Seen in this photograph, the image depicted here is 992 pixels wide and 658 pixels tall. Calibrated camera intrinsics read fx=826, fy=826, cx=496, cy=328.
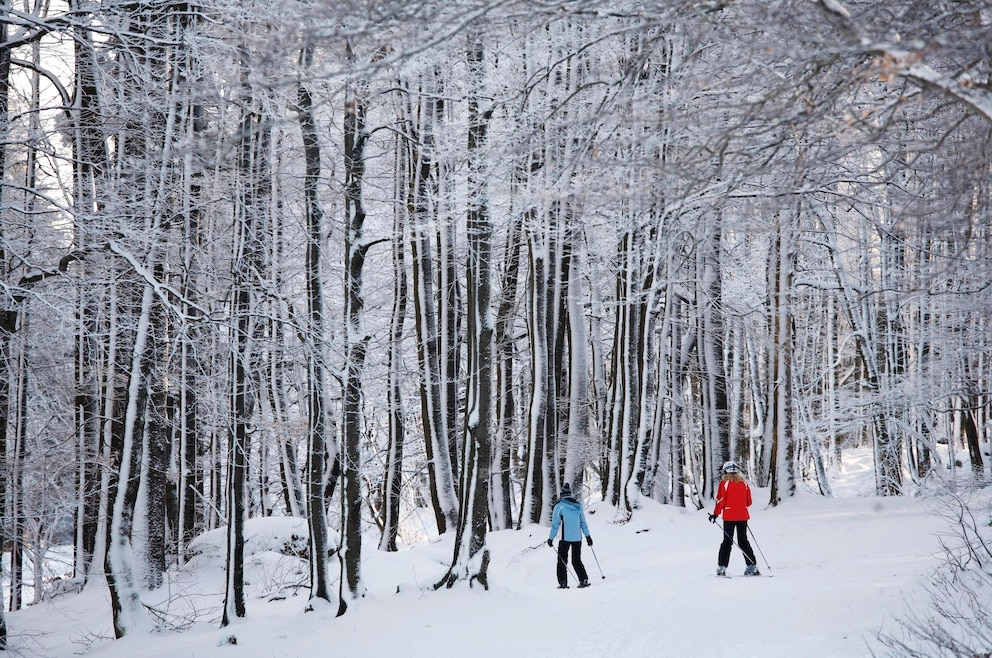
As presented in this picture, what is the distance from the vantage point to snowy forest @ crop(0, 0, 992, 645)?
18.0ft

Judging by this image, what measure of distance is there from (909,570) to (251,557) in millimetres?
10636

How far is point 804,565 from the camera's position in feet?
39.0

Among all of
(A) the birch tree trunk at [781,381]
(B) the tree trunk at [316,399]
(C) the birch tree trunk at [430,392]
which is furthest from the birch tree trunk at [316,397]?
(A) the birch tree trunk at [781,381]

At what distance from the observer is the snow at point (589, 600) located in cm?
808

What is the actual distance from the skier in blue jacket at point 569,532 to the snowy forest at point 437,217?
1716mm

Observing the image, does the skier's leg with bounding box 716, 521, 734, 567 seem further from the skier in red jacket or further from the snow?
the snow

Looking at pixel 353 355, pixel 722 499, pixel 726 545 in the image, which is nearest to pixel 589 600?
pixel 726 545

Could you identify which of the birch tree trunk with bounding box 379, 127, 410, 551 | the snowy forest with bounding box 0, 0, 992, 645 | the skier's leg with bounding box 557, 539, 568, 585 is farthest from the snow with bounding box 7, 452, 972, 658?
the birch tree trunk with bounding box 379, 127, 410, 551

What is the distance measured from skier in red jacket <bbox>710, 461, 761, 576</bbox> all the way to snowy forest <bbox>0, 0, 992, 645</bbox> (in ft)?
10.5

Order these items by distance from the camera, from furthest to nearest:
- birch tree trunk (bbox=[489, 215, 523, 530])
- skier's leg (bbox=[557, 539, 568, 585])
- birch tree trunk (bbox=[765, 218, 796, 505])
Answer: birch tree trunk (bbox=[489, 215, 523, 530])
birch tree trunk (bbox=[765, 218, 796, 505])
skier's leg (bbox=[557, 539, 568, 585])

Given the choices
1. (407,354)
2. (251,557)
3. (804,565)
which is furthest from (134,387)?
(407,354)

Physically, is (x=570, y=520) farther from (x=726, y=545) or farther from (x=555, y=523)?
(x=726, y=545)

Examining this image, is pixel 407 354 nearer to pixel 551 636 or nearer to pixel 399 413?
pixel 399 413

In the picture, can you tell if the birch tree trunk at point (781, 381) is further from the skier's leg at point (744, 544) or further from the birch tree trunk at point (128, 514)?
the birch tree trunk at point (128, 514)
